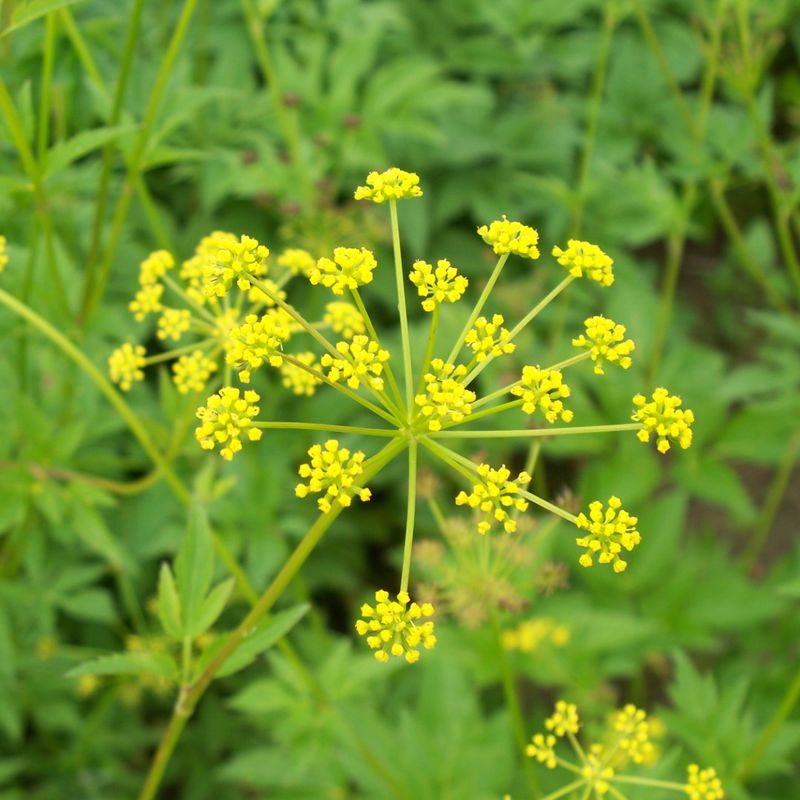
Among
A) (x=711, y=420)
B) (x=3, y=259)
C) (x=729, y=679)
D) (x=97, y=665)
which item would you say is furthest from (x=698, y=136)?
(x=97, y=665)

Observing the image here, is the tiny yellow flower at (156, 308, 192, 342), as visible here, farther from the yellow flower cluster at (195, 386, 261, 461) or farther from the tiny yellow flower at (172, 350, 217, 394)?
the yellow flower cluster at (195, 386, 261, 461)

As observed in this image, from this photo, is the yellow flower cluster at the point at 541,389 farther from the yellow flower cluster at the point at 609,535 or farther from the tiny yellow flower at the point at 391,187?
the tiny yellow flower at the point at 391,187

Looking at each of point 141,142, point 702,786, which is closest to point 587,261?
point 702,786

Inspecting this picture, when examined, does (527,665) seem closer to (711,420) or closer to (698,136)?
(711,420)

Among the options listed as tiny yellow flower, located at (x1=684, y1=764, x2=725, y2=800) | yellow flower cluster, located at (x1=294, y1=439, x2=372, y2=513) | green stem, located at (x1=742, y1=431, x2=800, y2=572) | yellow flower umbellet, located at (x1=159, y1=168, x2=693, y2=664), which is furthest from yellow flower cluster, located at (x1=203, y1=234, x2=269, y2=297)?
green stem, located at (x1=742, y1=431, x2=800, y2=572)

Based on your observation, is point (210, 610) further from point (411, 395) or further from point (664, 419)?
point (664, 419)

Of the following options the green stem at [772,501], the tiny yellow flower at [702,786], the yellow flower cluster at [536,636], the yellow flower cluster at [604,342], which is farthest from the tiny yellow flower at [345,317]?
the green stem at [772,501]
